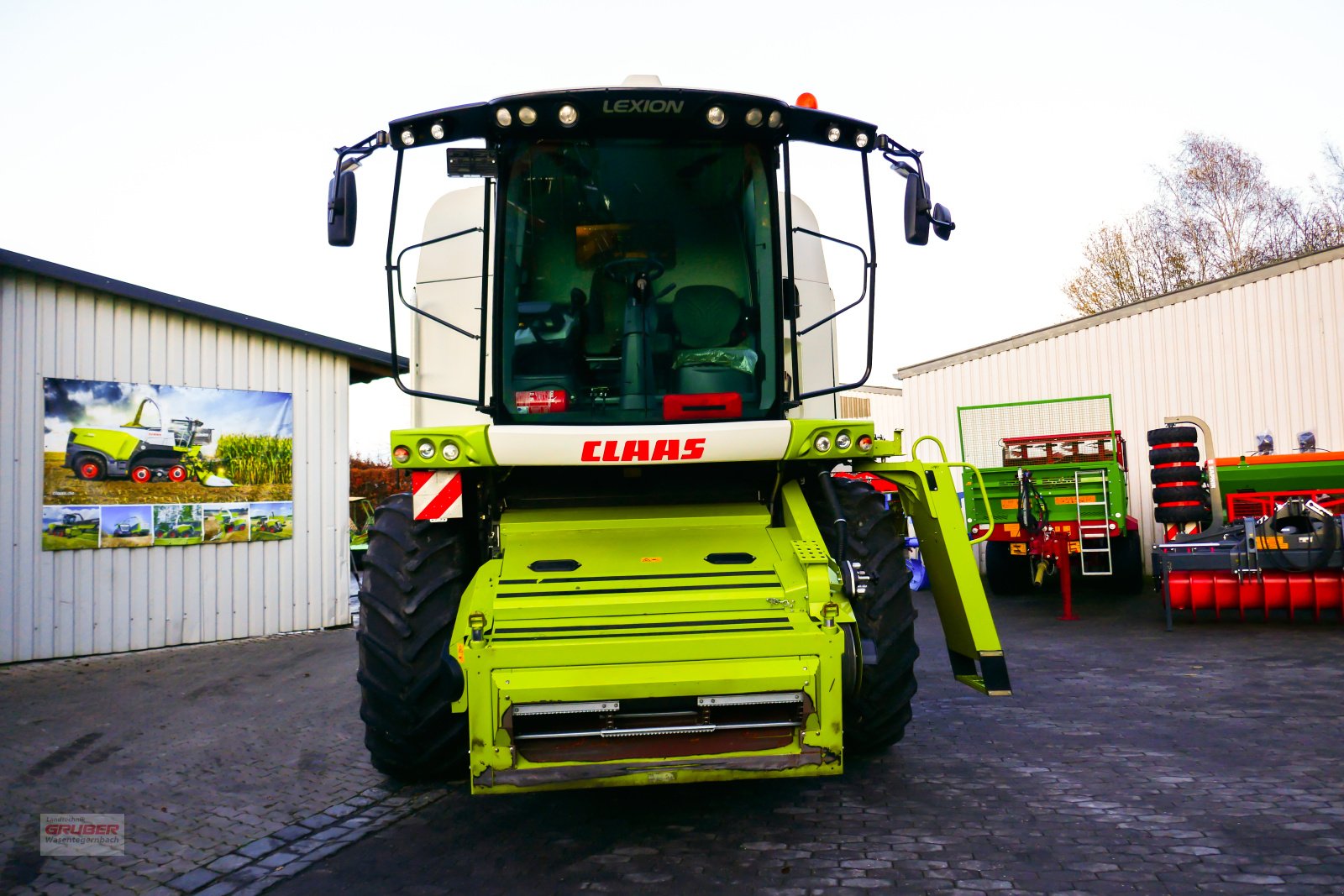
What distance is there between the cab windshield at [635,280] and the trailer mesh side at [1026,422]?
11.5 m

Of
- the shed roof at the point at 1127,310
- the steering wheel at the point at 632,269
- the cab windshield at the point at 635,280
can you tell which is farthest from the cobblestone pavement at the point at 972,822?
the shed roof at the point at 1127,310

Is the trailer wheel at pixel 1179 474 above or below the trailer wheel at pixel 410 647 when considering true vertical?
above

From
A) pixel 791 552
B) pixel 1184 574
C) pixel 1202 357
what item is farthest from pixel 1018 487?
pixel 791 552

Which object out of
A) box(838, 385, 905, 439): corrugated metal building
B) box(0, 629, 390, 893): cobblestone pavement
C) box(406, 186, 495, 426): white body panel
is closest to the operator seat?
box(406, 186, 495, 426): white body panel

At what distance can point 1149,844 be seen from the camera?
4066mm

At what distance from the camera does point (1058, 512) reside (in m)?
13.6

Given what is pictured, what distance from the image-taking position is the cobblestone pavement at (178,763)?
437 cm

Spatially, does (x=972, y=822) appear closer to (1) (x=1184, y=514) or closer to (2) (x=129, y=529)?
(2) (x=129, y=529)

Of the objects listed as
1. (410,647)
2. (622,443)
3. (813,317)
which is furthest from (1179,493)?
(410,647)

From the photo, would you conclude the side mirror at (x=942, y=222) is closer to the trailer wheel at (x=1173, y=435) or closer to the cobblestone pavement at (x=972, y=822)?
the cobblestone pavement at (x=972, y=822)

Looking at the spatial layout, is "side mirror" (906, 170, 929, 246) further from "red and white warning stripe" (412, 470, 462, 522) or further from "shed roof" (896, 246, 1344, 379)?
"shed roof" (896, 246, 1344, 379)

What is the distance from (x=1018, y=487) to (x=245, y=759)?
10481mm

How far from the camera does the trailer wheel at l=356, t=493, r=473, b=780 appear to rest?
14.6ft

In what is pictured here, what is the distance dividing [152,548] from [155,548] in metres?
0.03
